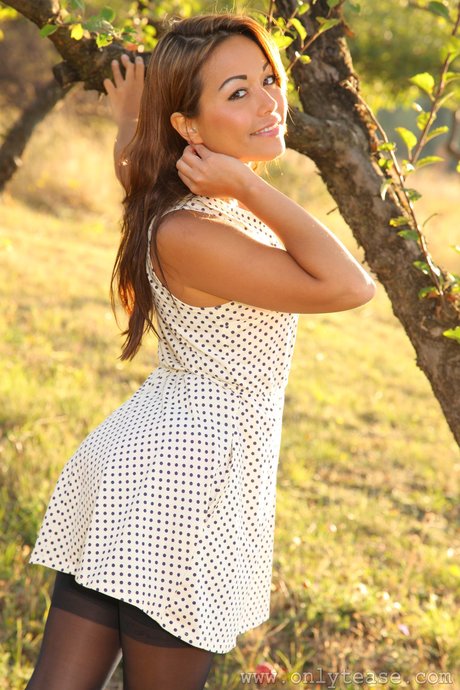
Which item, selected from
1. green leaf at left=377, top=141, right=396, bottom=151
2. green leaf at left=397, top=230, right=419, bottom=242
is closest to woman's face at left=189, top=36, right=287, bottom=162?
green leaf at left=377, top=141, right=396, bottom=151

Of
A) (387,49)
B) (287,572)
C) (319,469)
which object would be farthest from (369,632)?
→ (387,49)

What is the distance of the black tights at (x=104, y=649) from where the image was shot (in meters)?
1.85

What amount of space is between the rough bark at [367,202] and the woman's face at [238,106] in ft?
A: 1.13

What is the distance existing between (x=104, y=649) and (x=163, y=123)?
122cm

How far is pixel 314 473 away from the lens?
5.05 meters

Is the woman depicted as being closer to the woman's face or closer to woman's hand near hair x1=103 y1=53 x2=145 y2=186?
the woman's face

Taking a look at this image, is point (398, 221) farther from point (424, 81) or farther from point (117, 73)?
point (117, 73)

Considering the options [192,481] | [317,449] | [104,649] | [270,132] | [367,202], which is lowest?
[317,449]

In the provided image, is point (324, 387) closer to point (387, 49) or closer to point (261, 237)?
point (261, 237)

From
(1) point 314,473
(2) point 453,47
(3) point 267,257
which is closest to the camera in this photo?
(3) point 267,257

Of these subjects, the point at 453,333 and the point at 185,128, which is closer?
the point at 185,128

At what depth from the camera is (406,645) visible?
3320 mm

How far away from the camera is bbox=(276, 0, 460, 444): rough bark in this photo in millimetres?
2320

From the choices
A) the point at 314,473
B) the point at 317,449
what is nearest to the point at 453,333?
the point at 314,473
